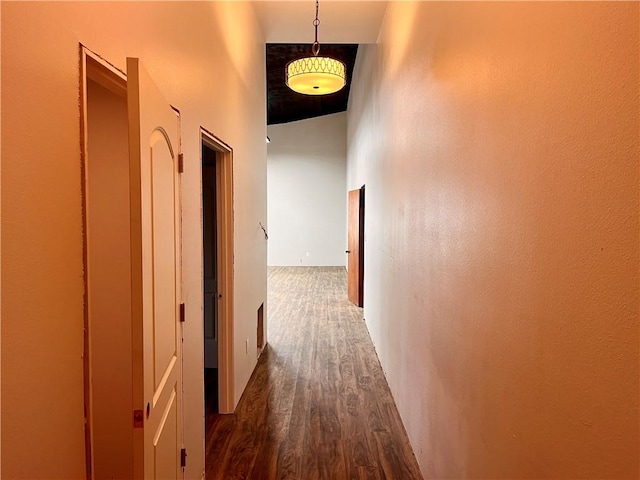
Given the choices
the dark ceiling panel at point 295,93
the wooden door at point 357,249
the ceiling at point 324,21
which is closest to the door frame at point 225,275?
the ceiling at point 324,21

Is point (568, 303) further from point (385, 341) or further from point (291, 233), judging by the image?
point (291, 233)

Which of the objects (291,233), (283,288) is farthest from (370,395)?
(291,233)

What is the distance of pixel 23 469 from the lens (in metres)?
0.95

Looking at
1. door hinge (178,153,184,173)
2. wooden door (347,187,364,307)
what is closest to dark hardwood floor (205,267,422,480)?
wooden door (347,187,364,307)

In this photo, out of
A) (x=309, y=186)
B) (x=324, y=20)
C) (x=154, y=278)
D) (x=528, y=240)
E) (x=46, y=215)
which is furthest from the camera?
(x=309, y=186)

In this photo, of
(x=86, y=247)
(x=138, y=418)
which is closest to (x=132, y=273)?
(x=86, y=247)

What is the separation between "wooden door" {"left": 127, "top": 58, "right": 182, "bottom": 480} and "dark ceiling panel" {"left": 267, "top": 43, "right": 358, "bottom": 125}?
4.54 metres

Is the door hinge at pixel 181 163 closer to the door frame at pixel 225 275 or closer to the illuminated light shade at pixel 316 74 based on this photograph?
the door frame at pixel 225 275

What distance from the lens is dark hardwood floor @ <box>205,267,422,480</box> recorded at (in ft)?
8.47

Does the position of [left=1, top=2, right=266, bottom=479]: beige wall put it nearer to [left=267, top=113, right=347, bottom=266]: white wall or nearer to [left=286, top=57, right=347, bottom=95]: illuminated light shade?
[left=286, top=57, right=347, bottom=95]: illuminated light shade

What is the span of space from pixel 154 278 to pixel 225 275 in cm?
175

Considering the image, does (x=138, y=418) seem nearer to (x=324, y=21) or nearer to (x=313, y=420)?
(x=313, y=420)

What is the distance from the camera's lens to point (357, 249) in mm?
7047

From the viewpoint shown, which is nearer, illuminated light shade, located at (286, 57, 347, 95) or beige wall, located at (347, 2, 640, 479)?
beige wall, located at (347, 2, 640, 479)
